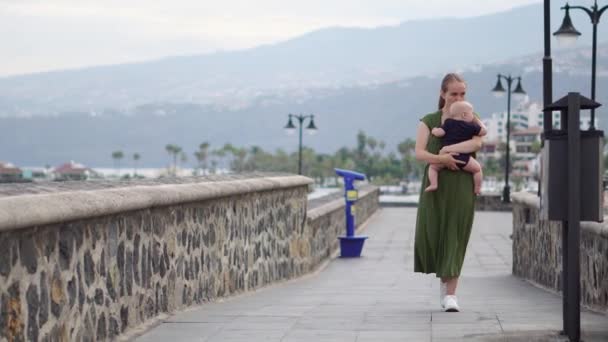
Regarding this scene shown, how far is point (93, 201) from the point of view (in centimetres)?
592

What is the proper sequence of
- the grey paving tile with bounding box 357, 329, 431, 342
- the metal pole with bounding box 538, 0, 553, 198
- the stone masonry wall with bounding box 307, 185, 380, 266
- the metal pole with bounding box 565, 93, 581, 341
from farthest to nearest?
the stone masonry wall with bounding box 307, 185, 380, 266 → the metal pole with bounding box 538, 0, 553, 198 → the grey paving tile with bounding box 357, 329, 431, 342 → the metal pole with bounding box 565, 93, 581, 341

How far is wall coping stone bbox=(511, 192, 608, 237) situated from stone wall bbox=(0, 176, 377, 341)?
9.46ft

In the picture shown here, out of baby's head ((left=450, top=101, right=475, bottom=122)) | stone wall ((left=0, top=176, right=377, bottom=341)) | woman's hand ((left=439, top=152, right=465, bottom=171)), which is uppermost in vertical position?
baby's head ((left=450, top=101, right=475, bottom=122))

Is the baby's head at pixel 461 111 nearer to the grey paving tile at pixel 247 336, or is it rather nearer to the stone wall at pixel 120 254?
the stone wall at pixel 120 254

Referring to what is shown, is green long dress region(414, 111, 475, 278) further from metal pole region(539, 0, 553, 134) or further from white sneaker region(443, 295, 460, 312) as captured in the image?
metal pole region(539, 0, 553, 134)

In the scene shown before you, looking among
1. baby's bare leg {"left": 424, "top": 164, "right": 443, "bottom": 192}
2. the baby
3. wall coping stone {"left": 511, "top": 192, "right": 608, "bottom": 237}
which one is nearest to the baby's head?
the baby

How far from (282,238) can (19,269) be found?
26.2ft

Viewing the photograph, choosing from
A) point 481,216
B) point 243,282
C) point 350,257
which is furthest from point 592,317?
point 481,216

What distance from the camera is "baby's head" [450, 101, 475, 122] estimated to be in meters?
7.87

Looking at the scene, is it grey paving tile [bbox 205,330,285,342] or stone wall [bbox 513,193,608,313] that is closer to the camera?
grey paving tile [bbox 205,330,285,342]

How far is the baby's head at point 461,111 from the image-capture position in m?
7.87

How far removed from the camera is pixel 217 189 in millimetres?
8984

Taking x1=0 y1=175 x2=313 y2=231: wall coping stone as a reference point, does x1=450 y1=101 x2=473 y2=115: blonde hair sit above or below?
above

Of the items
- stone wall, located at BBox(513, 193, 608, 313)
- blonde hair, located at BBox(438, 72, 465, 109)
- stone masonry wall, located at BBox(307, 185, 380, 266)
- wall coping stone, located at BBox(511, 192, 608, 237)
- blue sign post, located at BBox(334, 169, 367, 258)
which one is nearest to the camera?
blonde hair, located at BBox(438, 72, 465, 109)
